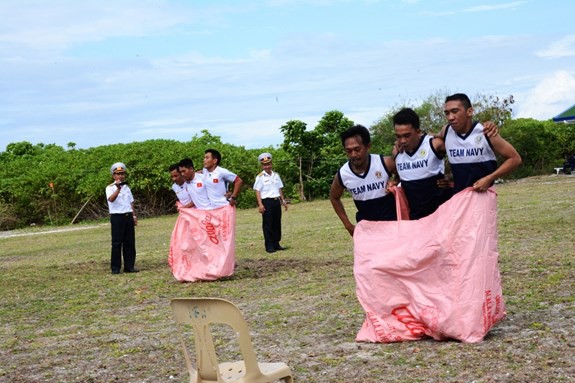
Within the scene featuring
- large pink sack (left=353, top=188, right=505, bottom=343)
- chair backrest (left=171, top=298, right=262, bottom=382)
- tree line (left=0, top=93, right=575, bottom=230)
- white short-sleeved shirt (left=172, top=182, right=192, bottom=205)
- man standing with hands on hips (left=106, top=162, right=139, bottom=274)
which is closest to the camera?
chair backrest (left=171, top=298, right=262, bottom=382)

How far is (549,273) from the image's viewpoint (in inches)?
452

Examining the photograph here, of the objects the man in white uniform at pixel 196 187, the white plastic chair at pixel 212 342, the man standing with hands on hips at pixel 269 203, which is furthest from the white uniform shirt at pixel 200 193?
the white plastic chair at pixel 212 342

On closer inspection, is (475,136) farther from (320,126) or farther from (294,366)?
(320,126)

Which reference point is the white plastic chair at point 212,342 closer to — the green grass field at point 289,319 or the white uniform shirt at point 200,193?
the green grass field at point 289,319

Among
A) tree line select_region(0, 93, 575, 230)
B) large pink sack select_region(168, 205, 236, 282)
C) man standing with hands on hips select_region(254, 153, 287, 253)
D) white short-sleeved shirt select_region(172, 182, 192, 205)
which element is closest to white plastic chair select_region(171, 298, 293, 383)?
large pink sack select_region(168, 205, 236, 282)

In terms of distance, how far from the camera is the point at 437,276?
811cm

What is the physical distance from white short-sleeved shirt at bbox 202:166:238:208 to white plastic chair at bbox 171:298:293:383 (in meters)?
9.02

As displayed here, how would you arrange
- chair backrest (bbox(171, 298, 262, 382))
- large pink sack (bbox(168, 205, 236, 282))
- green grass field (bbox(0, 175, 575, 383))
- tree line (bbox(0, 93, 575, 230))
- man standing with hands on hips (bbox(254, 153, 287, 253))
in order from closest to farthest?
chair backrest (bbox(171, 298, 262, 382)) < green grass field (bbox(0, 175, 575, 383)) < large pink sack (bbox(168, 205, 236, 282)) < man standing with hands on hips (bbox(254, 153, 287, 253)) < tree line (bbox(0, 93, 575, 230))

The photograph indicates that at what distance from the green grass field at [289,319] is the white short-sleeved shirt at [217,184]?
1.24m

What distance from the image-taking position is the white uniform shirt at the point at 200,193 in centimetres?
1491

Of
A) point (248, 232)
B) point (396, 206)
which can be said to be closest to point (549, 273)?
point (396, 206)

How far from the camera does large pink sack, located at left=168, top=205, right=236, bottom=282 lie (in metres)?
14.4

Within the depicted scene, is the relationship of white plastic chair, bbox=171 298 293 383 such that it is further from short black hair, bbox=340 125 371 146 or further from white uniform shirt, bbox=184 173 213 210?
white uniform shirt, bbox=184 173 213 210

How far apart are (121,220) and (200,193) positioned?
227cm
